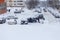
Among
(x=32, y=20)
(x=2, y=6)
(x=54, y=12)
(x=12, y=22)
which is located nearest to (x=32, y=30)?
(x=32, y=20)

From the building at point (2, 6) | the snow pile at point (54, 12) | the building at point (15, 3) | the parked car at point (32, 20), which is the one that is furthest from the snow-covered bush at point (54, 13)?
the building at point (2, 6)

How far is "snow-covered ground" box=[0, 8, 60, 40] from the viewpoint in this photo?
1364 millimetres

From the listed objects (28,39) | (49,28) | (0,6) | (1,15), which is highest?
(0,6)

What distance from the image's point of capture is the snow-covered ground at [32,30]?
53.7 inches

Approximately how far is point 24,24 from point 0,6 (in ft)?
1.42

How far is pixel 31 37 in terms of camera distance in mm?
1377

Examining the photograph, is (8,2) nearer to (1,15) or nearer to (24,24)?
(1,15)

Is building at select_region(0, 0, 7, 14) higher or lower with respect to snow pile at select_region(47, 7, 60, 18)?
higher

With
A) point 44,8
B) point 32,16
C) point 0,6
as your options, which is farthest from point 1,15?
point 44,8

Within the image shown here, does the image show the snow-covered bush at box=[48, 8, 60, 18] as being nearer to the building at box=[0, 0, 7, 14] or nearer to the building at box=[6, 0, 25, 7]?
the building at box=[6, 0, 25, 7]

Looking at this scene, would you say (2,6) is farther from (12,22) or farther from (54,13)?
(54,13)

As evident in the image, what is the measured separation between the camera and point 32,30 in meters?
1.38

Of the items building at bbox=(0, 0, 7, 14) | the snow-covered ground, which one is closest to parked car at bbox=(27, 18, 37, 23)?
the snow-covered ground

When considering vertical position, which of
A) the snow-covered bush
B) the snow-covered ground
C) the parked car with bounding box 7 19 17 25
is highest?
the snow-covered bush
